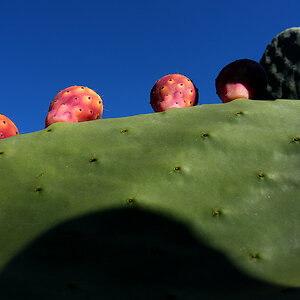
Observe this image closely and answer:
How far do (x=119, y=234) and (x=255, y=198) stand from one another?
1.42 feet

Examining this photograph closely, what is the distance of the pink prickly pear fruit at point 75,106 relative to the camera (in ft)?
5.22

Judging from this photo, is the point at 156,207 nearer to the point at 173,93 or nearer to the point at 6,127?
the point at 173,93

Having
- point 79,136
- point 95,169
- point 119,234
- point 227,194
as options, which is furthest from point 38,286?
point 227,194

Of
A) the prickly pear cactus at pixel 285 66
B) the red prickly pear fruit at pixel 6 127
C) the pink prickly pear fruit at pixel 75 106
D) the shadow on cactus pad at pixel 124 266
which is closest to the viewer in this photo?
the shadow on cactus pad at pixel 124 266

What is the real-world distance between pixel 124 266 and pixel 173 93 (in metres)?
0.94

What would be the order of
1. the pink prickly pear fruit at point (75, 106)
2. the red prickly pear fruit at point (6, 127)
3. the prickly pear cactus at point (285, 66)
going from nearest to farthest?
the pink prickly pear fruit at point (75, 106), the red prickly pear fruit at point (6, 127), the prickly pear cactus at point (285, 66)

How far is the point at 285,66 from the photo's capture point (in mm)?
2344

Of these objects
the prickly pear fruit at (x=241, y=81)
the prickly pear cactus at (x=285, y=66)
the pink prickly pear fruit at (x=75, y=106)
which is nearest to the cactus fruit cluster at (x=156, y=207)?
the pink prickly pear fruit at (x=75, y=106)

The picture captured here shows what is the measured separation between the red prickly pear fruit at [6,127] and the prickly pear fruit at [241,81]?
101cm

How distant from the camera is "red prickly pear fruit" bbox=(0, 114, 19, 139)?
1.70 m

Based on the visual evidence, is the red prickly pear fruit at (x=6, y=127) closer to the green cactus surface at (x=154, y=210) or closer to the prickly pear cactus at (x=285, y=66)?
the green cactus surface at (x=154, y=210)

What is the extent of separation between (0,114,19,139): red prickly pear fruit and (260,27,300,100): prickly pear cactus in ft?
4.98

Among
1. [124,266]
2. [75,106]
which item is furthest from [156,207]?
[75,106]

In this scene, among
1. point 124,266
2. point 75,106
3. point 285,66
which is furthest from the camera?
point 285,66
